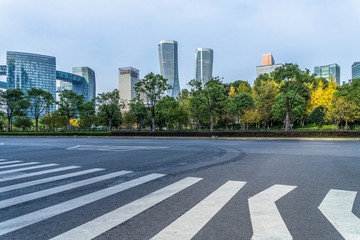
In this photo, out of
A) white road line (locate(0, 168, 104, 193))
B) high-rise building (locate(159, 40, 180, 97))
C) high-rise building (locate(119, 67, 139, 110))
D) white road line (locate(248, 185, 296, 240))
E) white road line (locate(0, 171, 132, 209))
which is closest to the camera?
white road line (locate(248, 185, 296, 240))

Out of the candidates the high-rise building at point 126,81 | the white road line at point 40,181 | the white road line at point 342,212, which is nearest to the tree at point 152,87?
the white road line at point 40,181

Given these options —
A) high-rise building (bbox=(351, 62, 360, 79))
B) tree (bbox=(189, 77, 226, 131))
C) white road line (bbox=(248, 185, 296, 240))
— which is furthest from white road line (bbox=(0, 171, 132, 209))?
high-rise building (bbox=(351, 62, 360, 79))

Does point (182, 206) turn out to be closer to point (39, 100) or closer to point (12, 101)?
point (39, 100)

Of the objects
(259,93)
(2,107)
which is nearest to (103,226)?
(259,93)

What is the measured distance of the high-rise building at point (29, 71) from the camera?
125562 mm

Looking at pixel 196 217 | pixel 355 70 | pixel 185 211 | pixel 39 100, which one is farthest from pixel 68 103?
pixel 355 70

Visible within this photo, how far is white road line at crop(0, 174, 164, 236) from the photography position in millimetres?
3039

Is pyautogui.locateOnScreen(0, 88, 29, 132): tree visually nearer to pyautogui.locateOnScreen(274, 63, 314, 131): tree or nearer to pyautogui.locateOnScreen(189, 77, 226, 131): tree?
pyautogui.locateOnScreen(189, 77, 226, 131): tree

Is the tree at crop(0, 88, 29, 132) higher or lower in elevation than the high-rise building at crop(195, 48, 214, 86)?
lower

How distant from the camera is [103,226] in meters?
2.95

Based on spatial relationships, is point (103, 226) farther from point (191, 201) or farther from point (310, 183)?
point (310, 183)

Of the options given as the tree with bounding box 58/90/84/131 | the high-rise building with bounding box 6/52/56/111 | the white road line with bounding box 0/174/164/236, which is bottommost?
the white road line with bounding box 0/174/164/236

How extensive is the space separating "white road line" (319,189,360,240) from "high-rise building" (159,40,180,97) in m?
158

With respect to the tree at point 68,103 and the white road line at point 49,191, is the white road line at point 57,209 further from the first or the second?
the tree at point 68,103
